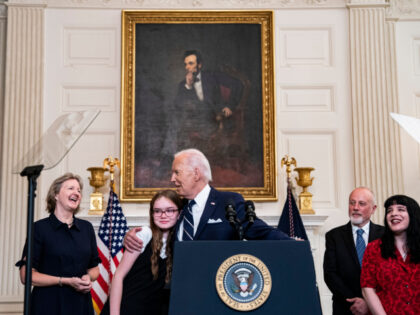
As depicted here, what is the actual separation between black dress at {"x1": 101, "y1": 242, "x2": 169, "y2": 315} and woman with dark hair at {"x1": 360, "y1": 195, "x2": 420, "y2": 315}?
1.36 meters

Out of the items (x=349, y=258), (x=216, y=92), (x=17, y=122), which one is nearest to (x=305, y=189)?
(x=216, y=92)

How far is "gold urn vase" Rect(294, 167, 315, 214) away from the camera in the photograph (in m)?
6.63

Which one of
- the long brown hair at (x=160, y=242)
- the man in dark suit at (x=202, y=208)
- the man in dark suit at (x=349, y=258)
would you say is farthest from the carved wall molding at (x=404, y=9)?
the long brown hair at (x=160, y=242)

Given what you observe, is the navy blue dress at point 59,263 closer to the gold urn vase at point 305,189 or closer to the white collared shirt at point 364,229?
the white collared shirt at point 364,229

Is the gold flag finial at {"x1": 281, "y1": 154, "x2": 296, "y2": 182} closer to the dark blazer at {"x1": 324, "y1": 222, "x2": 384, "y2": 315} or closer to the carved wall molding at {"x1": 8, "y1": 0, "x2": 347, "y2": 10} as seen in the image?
the dark blazer at {"x1": 324, "y1": 222, "x2": 384, "y2": 315}

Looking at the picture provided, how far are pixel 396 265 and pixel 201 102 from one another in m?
3.99

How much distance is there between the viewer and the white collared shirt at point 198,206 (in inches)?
126

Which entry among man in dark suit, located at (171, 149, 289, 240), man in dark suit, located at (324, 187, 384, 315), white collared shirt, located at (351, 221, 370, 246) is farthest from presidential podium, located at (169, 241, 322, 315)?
white collared shirt, located at (351, 221, 370, 246)

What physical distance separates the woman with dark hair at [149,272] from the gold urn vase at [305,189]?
3594mm

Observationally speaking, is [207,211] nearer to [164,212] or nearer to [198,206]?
[198,206]

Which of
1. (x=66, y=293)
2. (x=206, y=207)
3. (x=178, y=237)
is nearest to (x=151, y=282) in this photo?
(x=178, y=237)

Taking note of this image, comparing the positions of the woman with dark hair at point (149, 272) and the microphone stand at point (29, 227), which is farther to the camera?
the woman with dark hair at point (149, 272)

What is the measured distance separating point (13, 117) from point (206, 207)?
450 centimetres

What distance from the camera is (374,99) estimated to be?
7141 mm
